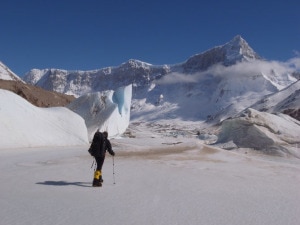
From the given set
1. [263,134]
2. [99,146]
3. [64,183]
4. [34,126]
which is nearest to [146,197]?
[99,146]

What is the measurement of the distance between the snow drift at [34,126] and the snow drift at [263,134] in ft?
38.7

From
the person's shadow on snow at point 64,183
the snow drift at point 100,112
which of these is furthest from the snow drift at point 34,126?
the snow drift at point 100,112

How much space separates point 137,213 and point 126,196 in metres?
1.65

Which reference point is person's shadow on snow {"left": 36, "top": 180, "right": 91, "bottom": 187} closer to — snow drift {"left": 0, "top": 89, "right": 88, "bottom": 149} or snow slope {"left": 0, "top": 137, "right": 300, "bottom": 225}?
snow slope {"left": 0, "top": 137, "right": 300, "bottom": 225}

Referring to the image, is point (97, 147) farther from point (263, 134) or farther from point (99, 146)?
point (263, 134)

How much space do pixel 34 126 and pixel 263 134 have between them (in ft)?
51.6

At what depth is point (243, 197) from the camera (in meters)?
9.93

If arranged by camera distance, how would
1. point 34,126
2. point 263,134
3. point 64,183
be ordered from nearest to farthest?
point 64,183 → point 34,126 → point 263,134

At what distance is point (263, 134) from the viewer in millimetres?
30391

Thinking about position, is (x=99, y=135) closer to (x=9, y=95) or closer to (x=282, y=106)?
(x=9, y=95)

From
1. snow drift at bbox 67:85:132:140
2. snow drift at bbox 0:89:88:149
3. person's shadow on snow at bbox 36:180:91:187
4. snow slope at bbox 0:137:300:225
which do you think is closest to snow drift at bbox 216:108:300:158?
snow drift at bbox 0:89:88:149

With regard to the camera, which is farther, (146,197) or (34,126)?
(34,126)

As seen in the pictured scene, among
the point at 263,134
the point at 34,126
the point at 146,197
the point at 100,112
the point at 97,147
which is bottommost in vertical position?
the point at 146,197

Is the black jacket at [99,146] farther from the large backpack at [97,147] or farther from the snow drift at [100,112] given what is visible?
the snow drift at [100,112]
